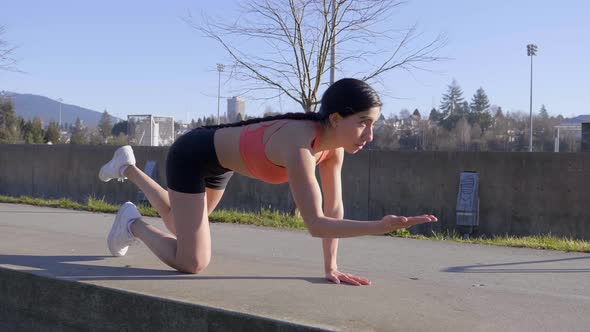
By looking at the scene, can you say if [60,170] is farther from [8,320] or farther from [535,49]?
[535,49]

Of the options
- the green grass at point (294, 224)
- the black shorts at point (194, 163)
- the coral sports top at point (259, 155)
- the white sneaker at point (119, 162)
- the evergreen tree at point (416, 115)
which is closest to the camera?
the coral sports top at point (259, 155)

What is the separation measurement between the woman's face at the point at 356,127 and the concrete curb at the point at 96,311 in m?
1.15

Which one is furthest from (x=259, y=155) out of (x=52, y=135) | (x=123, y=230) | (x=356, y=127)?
(x=52, y=135)

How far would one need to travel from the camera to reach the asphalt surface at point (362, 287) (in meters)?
3.34

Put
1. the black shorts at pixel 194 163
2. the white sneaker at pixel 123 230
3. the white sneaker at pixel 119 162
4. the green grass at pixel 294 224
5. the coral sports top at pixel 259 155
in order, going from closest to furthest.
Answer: the coral sports top at pixel 259 155 → the black shorts at pixel 194 163 → the white sneaker at pixel 123 230 → the white sneaker at pixel 119 162 → the green grass at pixel 294 224

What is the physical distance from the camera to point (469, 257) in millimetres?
7242

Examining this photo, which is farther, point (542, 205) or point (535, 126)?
point (535, 126)

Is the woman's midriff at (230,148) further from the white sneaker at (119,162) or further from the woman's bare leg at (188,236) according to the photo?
the white sneaker at (119,162)

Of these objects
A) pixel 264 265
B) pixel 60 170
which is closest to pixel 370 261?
pixel 264 265

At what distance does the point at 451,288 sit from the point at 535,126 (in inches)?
1907

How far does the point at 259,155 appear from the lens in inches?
157

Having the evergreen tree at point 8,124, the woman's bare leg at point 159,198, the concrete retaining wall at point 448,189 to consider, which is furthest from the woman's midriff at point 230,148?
the evergreen tree at point 8,124

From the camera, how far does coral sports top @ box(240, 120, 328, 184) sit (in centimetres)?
396

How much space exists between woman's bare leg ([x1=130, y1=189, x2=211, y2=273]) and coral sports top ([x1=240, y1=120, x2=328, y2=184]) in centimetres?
49
